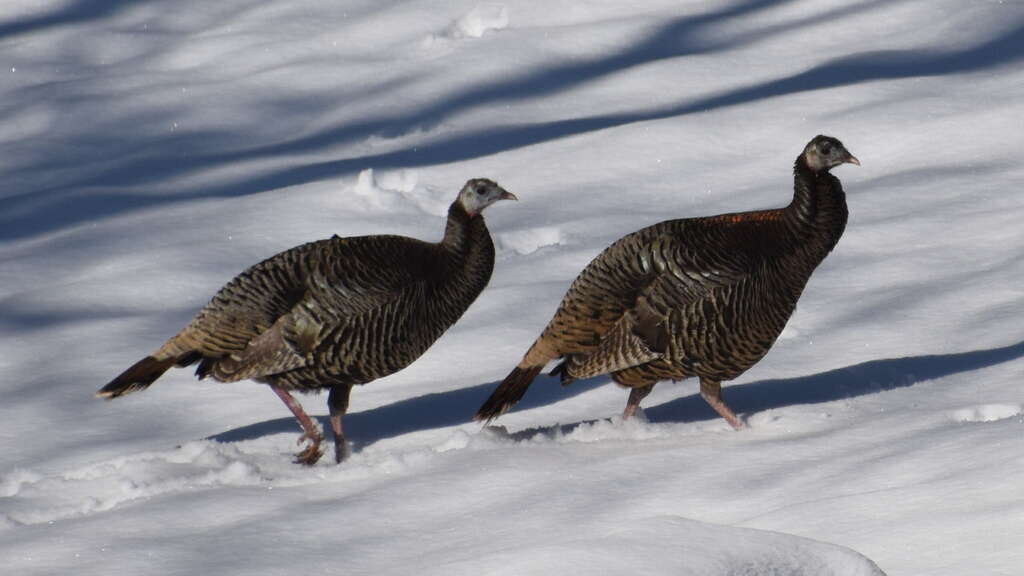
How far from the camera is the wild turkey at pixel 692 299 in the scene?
4594mm

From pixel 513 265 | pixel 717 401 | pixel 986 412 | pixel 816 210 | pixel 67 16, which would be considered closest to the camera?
pixel 986 412

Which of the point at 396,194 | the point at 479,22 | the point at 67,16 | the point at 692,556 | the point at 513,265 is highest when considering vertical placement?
the point at 67,16

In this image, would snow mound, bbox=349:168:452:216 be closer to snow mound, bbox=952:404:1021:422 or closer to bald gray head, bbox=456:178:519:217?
bald gray head, bbox=456:178:519:217

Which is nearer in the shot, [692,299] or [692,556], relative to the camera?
[692,556]

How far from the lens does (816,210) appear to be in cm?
480

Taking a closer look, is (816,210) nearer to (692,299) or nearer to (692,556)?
(692,299)

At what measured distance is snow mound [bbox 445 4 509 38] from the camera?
34.1ft

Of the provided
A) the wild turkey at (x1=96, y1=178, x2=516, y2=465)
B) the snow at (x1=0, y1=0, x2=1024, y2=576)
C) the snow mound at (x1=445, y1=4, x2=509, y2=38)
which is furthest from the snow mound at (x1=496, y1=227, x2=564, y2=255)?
the snow mound at (x1=445, y1=4, x2=509, y2=38)

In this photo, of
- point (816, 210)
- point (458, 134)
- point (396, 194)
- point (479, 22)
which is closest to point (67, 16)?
point (479, 22)

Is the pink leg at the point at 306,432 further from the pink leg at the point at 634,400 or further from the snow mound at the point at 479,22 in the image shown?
the snow mound at the point at 479,22

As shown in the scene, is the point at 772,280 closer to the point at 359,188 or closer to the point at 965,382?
the point at 965,382

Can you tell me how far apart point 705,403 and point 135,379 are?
1.94m

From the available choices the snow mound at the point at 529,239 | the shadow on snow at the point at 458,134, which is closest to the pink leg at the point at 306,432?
the snow mound at the point at 529,239

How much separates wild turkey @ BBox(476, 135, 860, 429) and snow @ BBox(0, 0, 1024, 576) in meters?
0.21
